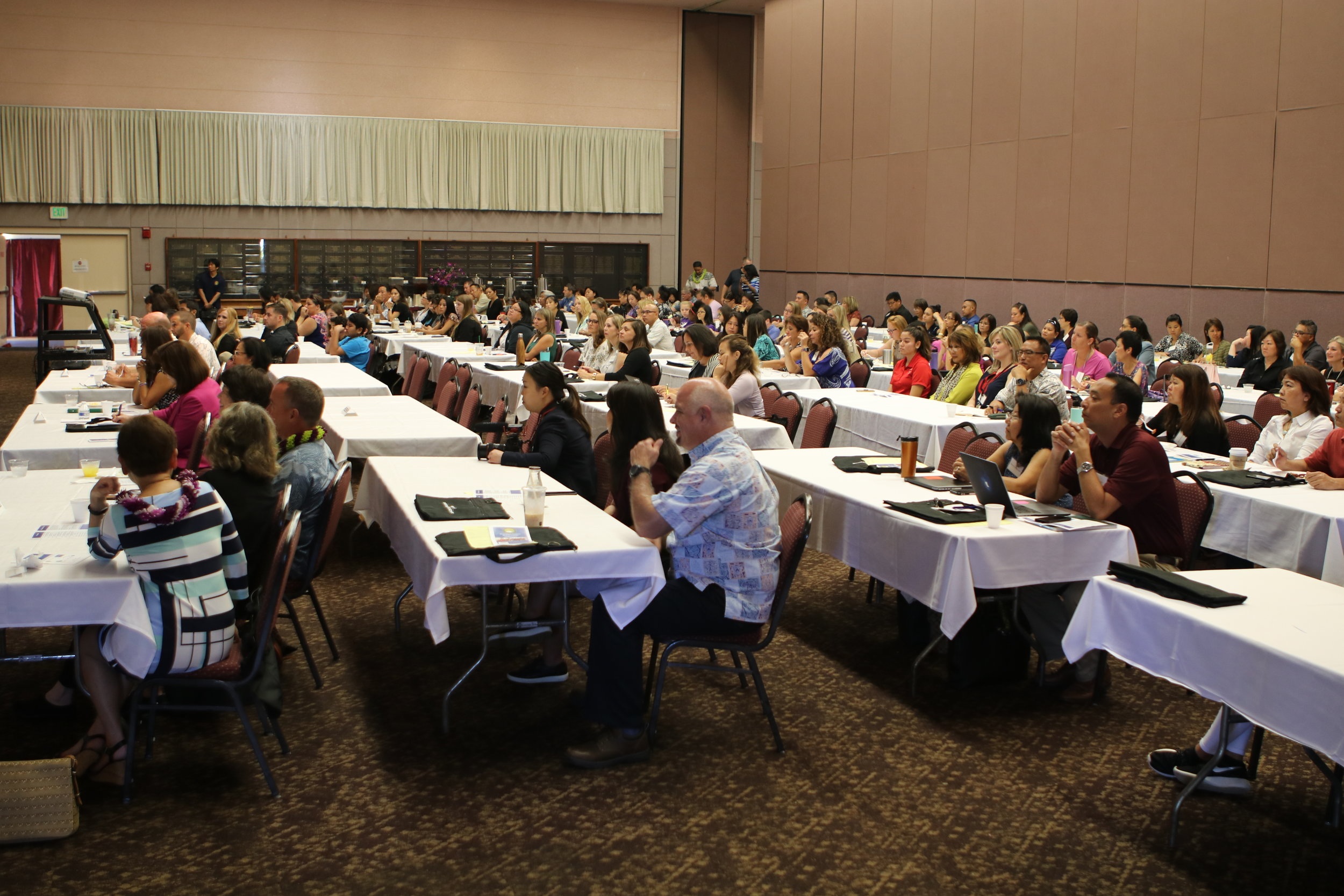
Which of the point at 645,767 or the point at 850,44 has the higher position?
the point at 850,44

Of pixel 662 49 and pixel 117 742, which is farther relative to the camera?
pixel 662 49

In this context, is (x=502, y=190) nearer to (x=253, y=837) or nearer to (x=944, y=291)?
(x=944, y=291)

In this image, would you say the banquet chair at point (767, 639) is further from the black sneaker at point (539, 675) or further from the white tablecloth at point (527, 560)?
the black sneaker at point (539, 675)

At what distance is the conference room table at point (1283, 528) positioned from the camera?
4680mm

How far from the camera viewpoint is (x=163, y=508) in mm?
3350

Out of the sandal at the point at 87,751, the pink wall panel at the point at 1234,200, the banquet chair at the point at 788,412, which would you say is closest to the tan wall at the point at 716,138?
the pink wall panel at the point at 1234,200

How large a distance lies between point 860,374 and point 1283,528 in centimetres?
529

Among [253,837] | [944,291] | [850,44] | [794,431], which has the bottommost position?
[253,837]

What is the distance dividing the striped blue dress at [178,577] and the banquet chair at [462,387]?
184 inches

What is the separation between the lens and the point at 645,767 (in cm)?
383

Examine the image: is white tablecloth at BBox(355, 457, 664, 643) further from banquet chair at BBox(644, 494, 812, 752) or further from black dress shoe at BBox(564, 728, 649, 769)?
black dress shoe at BBox(564, 728, 649, 769)

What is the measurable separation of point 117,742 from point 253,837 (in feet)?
2.11

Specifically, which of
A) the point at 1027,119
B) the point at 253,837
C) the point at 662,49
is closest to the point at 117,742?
the point at 253,837

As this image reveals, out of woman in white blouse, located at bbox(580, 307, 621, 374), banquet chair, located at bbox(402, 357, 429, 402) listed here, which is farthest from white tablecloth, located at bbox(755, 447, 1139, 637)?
banquet chair, located at bbox(402, 357, 429, 402)
